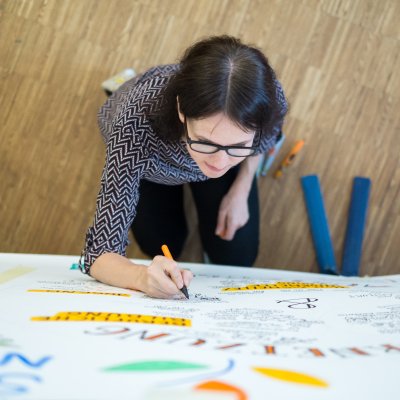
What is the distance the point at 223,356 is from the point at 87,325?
19 cm

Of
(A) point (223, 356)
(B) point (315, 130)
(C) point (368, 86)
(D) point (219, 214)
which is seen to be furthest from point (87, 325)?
(C) point (368, 86)

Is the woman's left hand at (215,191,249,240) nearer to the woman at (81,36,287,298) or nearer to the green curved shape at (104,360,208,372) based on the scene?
the woman at (81,36,287,298)

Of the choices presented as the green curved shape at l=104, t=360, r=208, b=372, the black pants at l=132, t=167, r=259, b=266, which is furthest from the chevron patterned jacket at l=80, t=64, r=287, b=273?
the green curved shape at l=104, t=360, r=208, b=372

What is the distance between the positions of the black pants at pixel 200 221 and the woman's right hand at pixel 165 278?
451 millimetres

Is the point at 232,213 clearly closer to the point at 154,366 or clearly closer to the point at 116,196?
the point at 116,196

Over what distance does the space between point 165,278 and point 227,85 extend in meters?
0.34

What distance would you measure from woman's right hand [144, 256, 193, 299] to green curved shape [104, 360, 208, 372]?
0.28m

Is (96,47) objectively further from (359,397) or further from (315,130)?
(359,397)

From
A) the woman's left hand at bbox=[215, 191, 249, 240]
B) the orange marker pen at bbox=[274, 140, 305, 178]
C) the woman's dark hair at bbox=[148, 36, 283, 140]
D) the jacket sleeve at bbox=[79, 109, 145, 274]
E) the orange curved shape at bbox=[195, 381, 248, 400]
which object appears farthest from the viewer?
the orange marker pen at bbox=[274, 140, 305, 178]

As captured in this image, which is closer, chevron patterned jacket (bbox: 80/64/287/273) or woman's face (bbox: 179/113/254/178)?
woman's face (bbox: 179/113/254/178)

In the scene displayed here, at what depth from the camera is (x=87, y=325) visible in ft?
1.98

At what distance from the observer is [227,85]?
755mm

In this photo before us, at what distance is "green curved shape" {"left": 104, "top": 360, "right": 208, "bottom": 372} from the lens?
19.0 inches

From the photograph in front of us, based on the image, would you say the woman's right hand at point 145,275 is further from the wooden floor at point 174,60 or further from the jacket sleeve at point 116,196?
the wooden floor at point 174,60
